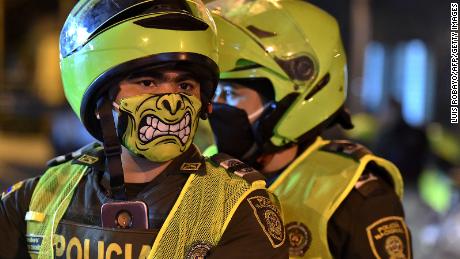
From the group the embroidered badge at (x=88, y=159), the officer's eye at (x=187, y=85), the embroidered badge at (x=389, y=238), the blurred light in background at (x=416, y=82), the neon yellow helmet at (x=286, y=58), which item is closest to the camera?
the officer's eye at (x=187, y=85)

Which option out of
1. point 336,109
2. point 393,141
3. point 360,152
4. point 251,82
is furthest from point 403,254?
point 393,141

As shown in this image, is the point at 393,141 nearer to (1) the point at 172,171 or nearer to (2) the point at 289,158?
(2) the point at 289,158

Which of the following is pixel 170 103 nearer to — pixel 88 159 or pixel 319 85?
pixel 88 159

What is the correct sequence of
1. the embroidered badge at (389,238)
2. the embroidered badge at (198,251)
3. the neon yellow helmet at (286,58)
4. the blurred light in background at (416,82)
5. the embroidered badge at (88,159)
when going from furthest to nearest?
the blurred light in background at (416,82) → the neon yellow helmet at (286,58) → the embroidered badge at (389,238) → the embroidered badge at (88,159) → the embroidered badge at (198,251)

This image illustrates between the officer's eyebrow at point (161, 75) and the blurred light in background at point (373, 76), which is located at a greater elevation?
the officer's eyebrow at point (161, 75)

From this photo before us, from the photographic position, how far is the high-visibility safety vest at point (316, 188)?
2.27m

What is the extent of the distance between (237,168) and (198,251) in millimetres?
280

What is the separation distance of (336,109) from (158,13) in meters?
1.01

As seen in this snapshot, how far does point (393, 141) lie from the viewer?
751 cm

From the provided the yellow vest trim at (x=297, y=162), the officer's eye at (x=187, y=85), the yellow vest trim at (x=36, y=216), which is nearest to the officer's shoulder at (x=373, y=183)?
the yellow vest trim at (x=297, y=162)

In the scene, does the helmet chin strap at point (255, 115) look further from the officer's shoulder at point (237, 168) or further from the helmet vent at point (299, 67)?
the officer's shoulder at point (237, 168)

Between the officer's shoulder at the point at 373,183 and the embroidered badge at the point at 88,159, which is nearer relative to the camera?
the embroidered badge at the point at 88,159

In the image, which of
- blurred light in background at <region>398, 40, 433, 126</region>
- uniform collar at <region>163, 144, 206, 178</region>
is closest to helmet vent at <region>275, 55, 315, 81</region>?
uniform collar at <region>163, 144, 206, 178</region>

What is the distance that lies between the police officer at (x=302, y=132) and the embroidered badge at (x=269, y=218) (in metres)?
0.47
